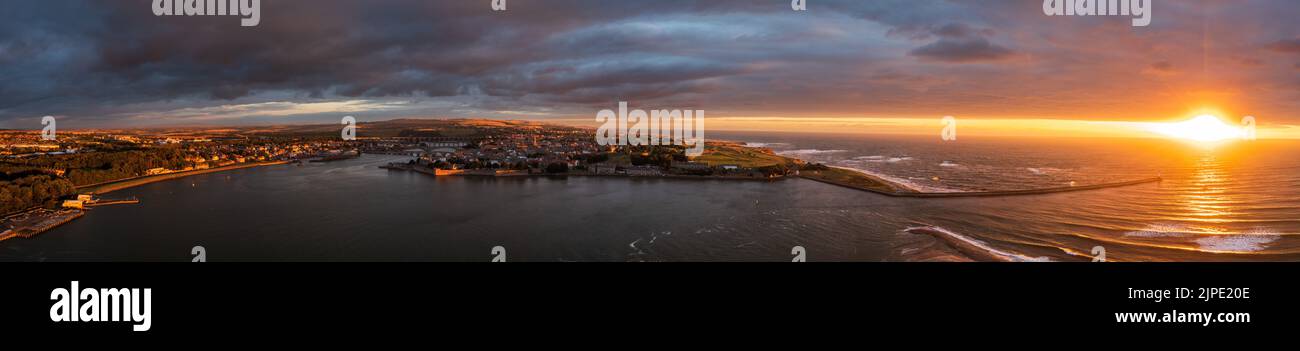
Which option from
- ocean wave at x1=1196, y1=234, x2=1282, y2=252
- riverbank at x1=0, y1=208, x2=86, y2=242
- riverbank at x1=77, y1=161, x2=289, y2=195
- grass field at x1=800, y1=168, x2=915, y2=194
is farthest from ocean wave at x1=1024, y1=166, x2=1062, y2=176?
riverbank at x1=77, y1=161, x2=289, y2=195

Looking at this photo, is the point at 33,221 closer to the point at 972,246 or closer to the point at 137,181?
the point at 137,181

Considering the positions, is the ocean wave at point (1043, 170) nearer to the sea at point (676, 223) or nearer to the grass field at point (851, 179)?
the sea at point (676, 223)

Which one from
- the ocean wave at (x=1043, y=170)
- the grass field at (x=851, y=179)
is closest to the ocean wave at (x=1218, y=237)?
the grass field at (x=851, y=179)

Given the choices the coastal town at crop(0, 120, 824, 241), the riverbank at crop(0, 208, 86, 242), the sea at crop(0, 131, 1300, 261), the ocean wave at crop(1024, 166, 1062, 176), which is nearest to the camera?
the sea at crop(0, 131, 1300, 261)

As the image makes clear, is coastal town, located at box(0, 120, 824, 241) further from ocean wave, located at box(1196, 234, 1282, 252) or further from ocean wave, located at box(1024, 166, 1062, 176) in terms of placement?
ocean wave, located at box(1196, 234, 1282, 252)

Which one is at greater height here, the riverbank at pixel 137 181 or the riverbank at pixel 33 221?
the riverbank at pixel 137 181
